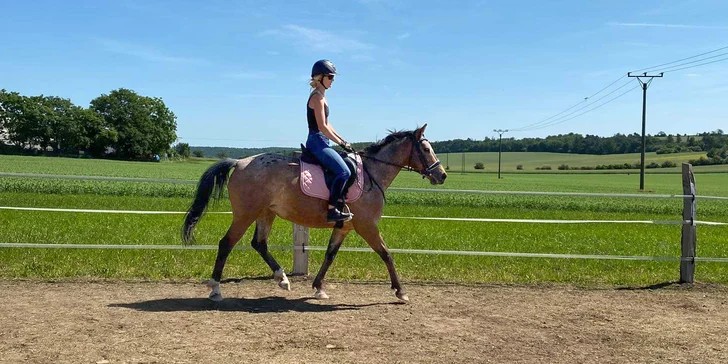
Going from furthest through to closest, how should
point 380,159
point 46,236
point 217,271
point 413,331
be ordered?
point 46,236 < point 380,159 < point 217,271 < point 413,331

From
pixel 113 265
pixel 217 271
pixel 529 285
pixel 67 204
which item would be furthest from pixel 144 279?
pixel 67 204

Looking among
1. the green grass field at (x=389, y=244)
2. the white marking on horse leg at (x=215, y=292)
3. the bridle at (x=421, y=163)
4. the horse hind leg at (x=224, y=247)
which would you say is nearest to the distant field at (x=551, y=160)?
the green grass field at (x=389, y=244)

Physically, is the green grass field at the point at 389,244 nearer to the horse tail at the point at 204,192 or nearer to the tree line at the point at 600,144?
the horse tail at the point at 204,192

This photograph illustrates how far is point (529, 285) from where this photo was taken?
308 inches

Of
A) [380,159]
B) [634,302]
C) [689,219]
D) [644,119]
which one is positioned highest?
[644,119]

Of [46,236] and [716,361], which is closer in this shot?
[716,361]

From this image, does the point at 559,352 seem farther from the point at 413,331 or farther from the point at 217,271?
the point at 217,271

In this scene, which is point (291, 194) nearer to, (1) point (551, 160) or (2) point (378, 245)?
(2) point (378, 245)

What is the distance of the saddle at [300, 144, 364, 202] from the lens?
6320 mm

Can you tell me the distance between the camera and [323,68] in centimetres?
629

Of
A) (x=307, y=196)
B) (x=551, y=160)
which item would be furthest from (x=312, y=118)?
(x=551, y=160)

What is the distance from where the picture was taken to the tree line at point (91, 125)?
8144 cm

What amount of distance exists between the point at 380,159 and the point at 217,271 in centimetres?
243

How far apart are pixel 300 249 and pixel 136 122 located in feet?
311
